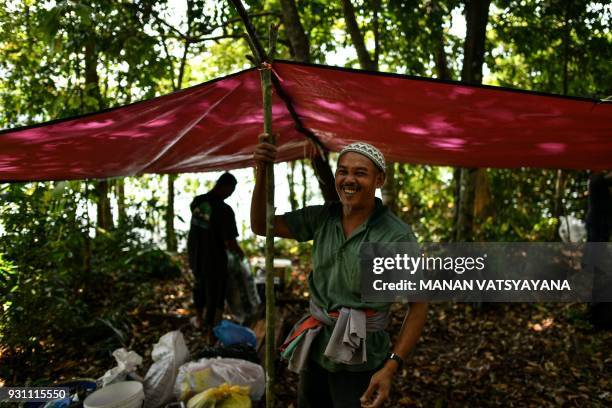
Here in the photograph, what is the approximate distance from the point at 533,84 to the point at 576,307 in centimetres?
376

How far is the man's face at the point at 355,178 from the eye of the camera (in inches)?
73.5

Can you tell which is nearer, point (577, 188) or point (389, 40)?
point (389, 40)

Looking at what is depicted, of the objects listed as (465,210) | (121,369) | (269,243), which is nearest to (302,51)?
(269,243)

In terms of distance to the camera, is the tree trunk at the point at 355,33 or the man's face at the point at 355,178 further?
the tree trunk at the point at 355,33

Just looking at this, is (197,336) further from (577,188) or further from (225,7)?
(577,188)

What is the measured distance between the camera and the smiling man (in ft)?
5.72

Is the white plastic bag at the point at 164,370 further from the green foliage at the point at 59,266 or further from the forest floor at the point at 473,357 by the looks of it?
the green foliage at the point at 59,266

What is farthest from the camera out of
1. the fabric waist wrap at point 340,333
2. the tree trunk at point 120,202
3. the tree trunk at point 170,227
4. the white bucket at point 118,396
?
the tree trunk at point 170,227

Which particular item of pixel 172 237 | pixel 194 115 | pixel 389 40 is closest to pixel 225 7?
pixel 389 40

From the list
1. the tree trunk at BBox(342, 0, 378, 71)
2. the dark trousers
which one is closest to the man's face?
the dark trousers

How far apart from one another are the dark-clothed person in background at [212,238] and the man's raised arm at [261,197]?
2229mm

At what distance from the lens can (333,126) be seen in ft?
9.23

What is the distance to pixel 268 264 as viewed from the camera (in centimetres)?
190

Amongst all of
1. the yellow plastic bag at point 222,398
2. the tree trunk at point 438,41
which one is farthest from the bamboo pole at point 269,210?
the tree trunk at point 438,41
